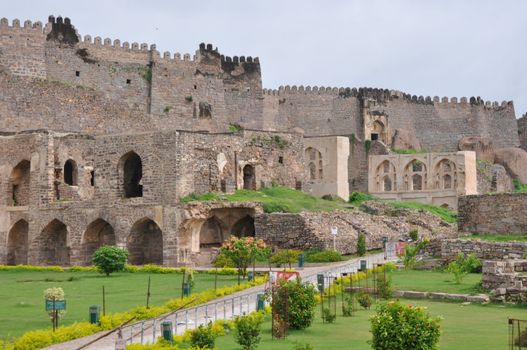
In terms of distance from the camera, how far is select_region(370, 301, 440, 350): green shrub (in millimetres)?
14438

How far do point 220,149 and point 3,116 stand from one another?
1152 cm

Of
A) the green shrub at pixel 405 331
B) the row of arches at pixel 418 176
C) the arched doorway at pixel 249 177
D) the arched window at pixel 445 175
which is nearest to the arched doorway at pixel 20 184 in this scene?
the arched doorway at pixel 249 177

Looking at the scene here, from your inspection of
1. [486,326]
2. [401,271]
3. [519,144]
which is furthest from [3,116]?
[519,144]

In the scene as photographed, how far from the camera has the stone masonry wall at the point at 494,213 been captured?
31297 mm

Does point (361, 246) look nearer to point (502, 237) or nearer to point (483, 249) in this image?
point (502, 237)

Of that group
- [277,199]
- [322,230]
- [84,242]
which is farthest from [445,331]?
[84,242]

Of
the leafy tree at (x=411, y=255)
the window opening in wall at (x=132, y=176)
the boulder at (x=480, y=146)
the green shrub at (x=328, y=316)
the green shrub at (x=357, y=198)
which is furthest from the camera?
the boulder at (x=480, y=146)

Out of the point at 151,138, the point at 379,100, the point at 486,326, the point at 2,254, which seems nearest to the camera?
the point at 486,326

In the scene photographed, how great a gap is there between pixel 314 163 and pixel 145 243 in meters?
13.2

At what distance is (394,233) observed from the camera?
37.8 m

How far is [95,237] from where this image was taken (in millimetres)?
38188

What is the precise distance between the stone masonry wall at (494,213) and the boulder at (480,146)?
3069 cm

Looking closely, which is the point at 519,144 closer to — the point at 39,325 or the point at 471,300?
the point at 471,300

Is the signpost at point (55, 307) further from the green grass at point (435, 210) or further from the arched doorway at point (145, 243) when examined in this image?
the green grass at point (435, 210)
